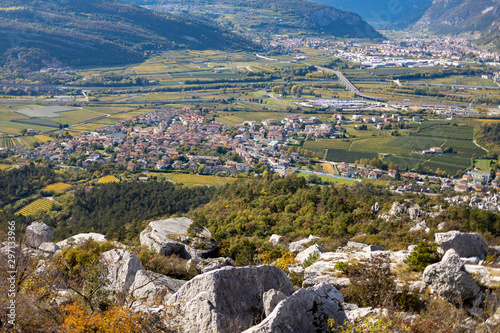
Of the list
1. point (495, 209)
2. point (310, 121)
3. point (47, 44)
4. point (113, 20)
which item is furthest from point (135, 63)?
point (495, 209)

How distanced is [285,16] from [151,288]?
190873 mm

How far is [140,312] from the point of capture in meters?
6.81

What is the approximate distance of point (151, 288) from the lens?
859cm

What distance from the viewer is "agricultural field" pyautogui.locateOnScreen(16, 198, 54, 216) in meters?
30.6

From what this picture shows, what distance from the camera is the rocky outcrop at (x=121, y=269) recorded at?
9.22 meters

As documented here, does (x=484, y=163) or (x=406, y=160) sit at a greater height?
(x=484, y=163)

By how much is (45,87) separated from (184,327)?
88.9m

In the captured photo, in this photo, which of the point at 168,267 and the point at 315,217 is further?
the point at 315,217

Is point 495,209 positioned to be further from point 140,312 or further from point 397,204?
point 140,312

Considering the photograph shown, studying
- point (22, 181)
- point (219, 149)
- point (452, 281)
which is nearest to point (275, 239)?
point (452, 281)

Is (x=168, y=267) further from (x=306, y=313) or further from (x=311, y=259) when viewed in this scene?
(x=306, y=313)

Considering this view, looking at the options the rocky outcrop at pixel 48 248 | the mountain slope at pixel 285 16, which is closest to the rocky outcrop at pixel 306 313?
the rocky outcrop at pixel 48 248

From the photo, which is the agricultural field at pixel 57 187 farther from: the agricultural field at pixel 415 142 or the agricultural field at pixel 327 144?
the agricultural field at pixel 415 142

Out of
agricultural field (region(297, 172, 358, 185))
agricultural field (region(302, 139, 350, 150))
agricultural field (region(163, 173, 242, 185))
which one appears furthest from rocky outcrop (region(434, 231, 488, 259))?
agricultural field (region(302, 139, 350, 150))
